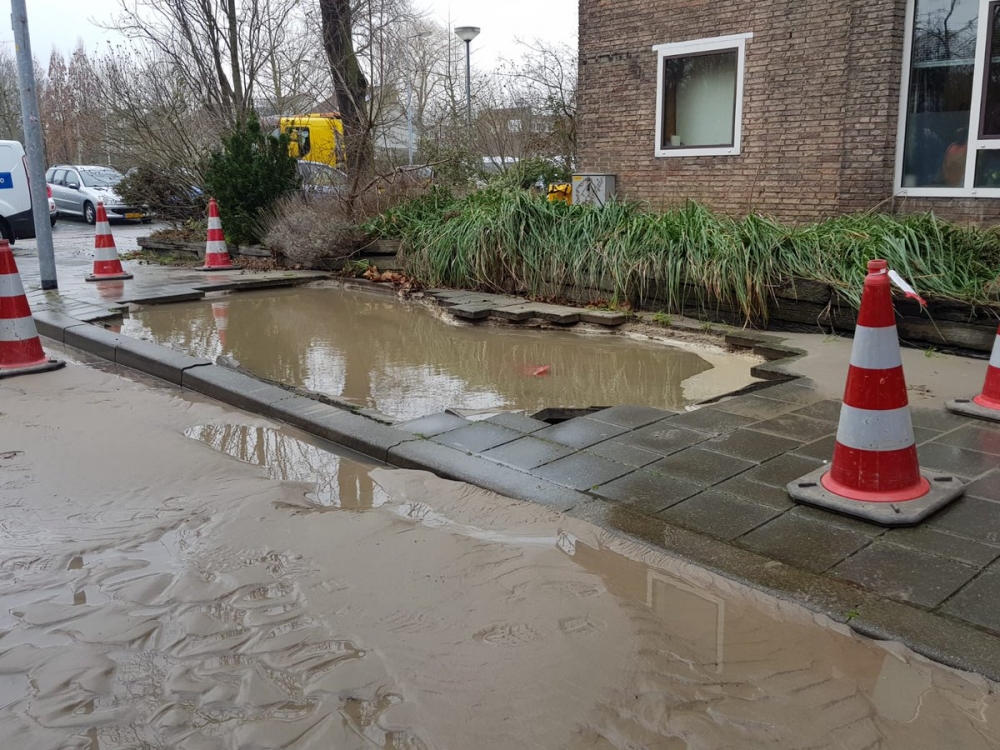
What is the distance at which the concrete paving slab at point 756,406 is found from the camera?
5.06 m

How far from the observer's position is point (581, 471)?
13.8ft

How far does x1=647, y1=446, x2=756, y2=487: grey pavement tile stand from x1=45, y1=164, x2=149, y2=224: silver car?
2181 centimetres

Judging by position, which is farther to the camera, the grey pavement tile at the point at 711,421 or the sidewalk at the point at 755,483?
the grey pavement tile at the point at 711,421

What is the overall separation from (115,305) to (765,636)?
27.8ft

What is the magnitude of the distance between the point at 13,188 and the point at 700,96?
12.9 m

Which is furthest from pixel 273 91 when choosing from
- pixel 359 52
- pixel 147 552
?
pixel 147 552

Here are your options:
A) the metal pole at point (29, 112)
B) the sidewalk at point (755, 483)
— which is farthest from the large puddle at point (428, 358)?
the metal pole at point (29, 112)

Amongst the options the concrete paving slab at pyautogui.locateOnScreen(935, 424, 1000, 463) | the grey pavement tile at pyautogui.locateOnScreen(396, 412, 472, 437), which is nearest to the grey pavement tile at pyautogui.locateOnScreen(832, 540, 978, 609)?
the concrete paving slab at pyautogui.locateOnScreen(935, 424, 1000, 463)

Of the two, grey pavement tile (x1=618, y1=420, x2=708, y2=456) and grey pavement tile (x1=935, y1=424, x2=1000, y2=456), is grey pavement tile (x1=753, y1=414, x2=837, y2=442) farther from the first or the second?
grey pavement tile (x1=935, y1=424, x2=1000, y2=456)

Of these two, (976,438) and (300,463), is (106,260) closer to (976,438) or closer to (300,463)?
(300,463)

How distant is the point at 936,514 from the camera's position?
357cm

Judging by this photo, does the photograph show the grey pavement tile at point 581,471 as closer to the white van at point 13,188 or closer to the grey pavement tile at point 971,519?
the grey pavement tile at point 971,519

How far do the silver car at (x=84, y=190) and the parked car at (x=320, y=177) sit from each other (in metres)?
11.3

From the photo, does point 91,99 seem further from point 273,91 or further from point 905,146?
point 905,146
